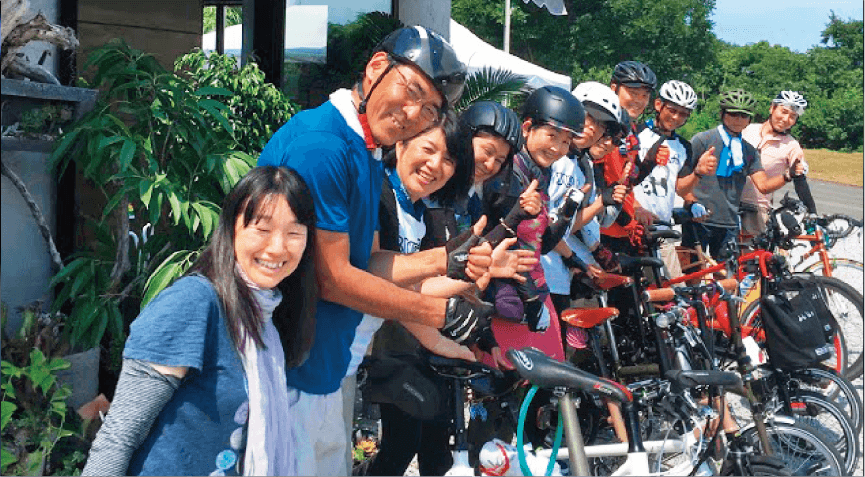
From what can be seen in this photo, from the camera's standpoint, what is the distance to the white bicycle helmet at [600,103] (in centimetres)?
500

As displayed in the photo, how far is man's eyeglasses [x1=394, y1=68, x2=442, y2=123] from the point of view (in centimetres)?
296

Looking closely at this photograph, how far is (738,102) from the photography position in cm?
744

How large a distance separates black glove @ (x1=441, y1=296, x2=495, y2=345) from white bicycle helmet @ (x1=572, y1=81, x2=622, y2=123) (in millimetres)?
2013

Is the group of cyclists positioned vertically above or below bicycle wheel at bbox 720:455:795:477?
above

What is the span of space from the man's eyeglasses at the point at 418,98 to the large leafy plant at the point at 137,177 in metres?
1.86

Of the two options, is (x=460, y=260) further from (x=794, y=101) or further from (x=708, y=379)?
(x=794, y=101)

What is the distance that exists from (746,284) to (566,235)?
211 cm

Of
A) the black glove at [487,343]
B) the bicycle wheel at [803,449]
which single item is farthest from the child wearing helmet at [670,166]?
the black glove at [487,343]

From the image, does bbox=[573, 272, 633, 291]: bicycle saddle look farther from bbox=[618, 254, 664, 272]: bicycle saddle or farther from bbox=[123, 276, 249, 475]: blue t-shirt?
Result: bbox=[123, 276, 249, 475]: blue t-shirt

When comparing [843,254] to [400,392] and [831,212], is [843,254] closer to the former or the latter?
[831,212]

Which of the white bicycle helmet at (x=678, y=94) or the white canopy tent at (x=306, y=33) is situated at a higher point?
the white canopy tent at (x=306, y=33)

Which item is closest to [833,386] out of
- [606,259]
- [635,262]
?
[635,262]

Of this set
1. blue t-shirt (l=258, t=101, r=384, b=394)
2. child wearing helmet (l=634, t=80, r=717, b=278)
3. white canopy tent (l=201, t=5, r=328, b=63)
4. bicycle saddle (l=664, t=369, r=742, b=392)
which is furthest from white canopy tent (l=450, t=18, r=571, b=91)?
blue t-shirt (l=258, t=101, r=384, b=394)

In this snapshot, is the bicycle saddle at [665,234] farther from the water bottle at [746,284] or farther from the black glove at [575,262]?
the water bottle at [746,284]
